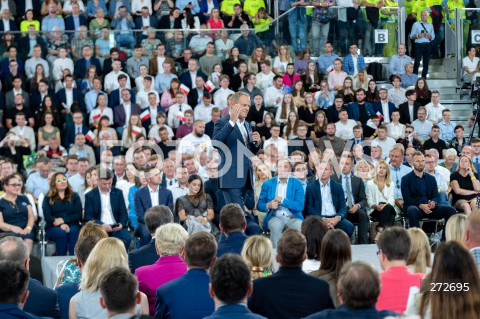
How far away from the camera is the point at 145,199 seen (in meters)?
10.8

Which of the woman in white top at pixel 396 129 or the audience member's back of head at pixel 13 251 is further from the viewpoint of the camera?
the woman in white top at pixel 396 129

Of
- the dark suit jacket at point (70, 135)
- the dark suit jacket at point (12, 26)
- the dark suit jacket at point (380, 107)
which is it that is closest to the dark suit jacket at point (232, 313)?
the dark suit jacket at point (70, 135)

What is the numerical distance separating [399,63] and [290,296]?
1291 centimetres

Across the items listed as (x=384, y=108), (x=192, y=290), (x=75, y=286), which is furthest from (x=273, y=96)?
(x=192, y=290)

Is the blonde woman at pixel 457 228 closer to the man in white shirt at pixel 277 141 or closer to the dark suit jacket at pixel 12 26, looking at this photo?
the man in white shirt at pixel 277 141

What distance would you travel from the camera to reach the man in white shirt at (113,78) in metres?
15.9

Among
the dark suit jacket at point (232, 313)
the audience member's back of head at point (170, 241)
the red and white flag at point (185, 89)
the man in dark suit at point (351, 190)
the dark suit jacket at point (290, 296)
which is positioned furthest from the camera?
the red and white flag at point (185, 89)

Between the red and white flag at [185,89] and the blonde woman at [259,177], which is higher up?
the red and white flag at [185,89]

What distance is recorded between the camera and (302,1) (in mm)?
18172

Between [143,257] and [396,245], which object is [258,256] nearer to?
[396,245]

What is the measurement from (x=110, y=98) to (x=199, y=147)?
2641 mm

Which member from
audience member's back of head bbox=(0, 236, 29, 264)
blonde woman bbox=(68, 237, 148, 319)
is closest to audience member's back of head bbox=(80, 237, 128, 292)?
blonde woman bbox=(68, 237, 148, 319)

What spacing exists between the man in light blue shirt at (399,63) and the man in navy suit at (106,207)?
8.00 m

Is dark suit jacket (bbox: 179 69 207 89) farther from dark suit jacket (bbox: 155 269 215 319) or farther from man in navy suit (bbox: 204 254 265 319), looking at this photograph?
man in navy suit (bbox: 204 254 265 319)
